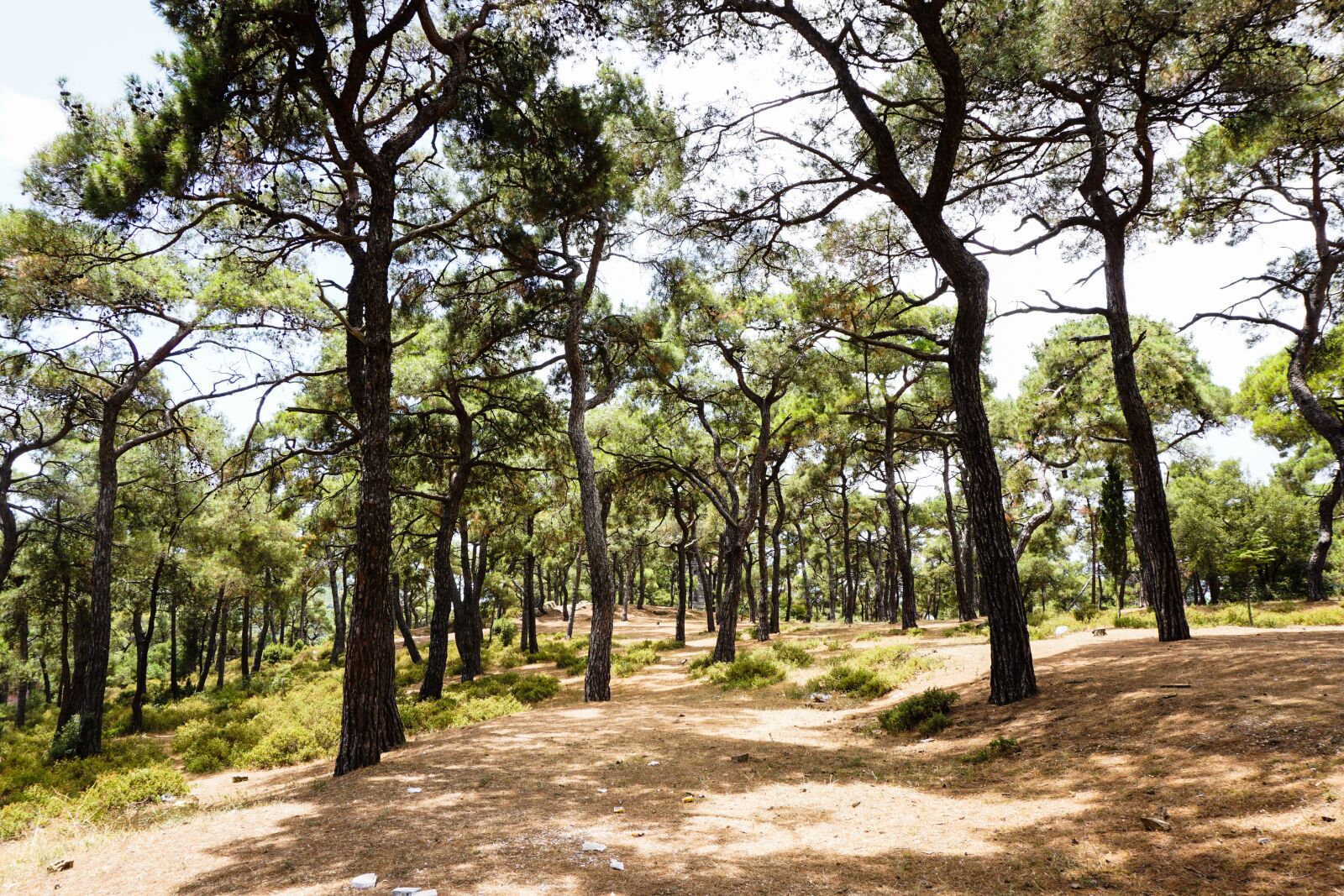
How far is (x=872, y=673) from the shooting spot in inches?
459

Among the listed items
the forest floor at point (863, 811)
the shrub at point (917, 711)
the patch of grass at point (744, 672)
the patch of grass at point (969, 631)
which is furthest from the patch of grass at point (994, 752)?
the patch of grass at point (969, 631)

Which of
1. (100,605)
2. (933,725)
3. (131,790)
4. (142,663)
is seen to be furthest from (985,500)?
(142,663)

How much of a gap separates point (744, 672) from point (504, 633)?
1852cm

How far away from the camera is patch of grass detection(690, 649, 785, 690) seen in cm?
1355

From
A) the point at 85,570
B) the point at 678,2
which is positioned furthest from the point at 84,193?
the point at 85,570

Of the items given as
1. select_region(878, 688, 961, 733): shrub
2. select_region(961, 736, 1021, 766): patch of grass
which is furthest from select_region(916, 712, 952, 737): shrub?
select_region(961, 736, 1021, 766): patch of grass

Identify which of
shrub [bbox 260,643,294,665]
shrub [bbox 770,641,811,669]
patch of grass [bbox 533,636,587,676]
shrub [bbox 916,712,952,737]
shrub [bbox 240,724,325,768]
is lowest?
shrub [bbox 260,643,294,665]

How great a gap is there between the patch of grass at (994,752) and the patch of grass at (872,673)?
15.2ft

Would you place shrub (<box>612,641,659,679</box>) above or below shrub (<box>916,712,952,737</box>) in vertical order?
below

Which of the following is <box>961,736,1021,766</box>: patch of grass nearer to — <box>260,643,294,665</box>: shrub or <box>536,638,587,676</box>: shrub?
<box>536,638,587,676</box>: shrub

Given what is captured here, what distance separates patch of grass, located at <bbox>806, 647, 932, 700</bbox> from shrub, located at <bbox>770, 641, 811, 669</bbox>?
1.38 meters

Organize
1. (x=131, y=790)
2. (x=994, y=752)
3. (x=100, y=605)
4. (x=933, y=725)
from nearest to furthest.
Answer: (x=994, y=752) → (x=933, y=725) → (x=131, y=790) → (x=100, y=605)

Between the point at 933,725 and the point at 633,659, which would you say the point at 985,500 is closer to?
the point at 933,725

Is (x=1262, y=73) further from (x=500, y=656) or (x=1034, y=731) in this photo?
(x=500, y=656)
